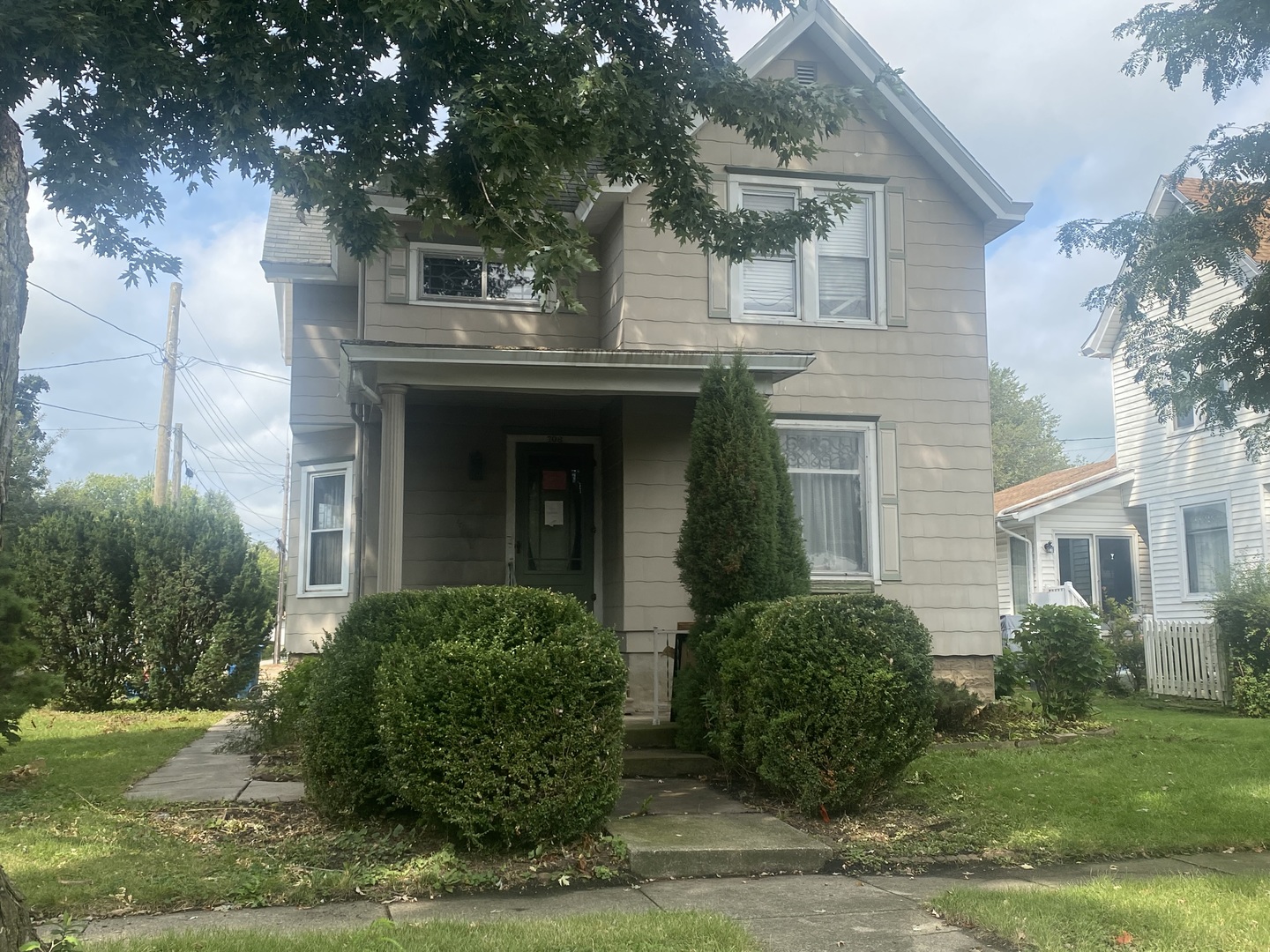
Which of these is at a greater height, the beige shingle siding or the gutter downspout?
the beige shingle siding

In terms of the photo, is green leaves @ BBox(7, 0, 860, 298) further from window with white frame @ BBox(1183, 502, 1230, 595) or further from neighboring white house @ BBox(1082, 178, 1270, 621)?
window with white frame @ BBox(1183, 502, 1230, 595)

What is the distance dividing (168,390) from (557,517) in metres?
17.1

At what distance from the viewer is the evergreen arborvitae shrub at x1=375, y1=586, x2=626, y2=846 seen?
5707 millimetres

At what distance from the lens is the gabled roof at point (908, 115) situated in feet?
39.3

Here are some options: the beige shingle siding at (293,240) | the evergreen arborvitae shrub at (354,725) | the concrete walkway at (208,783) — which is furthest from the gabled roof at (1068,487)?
the evergreen arborvitae shrub at (354,725)

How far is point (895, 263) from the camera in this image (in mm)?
12094

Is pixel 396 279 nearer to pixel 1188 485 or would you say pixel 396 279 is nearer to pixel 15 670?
pixel 15 670

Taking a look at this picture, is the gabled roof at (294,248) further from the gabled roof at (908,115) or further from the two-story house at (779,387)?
the gabled roof at (908,115)

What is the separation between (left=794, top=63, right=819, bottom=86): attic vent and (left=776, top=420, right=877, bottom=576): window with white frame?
3.94 m

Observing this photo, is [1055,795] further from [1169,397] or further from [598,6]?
[1169,397]

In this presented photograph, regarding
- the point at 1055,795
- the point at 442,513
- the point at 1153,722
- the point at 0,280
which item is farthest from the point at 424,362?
the point at 1153,722

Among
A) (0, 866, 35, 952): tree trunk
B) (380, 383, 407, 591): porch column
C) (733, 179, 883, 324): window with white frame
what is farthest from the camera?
(733, 179, 883, 324): window with white frame

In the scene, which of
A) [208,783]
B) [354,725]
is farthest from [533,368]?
[208,783]

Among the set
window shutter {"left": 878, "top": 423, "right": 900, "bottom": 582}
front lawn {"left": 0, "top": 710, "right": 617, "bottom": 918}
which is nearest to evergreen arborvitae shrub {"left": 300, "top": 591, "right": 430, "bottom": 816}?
front lawn {"left": 0, "top": 710, "right": 617, "bottom": 918}
